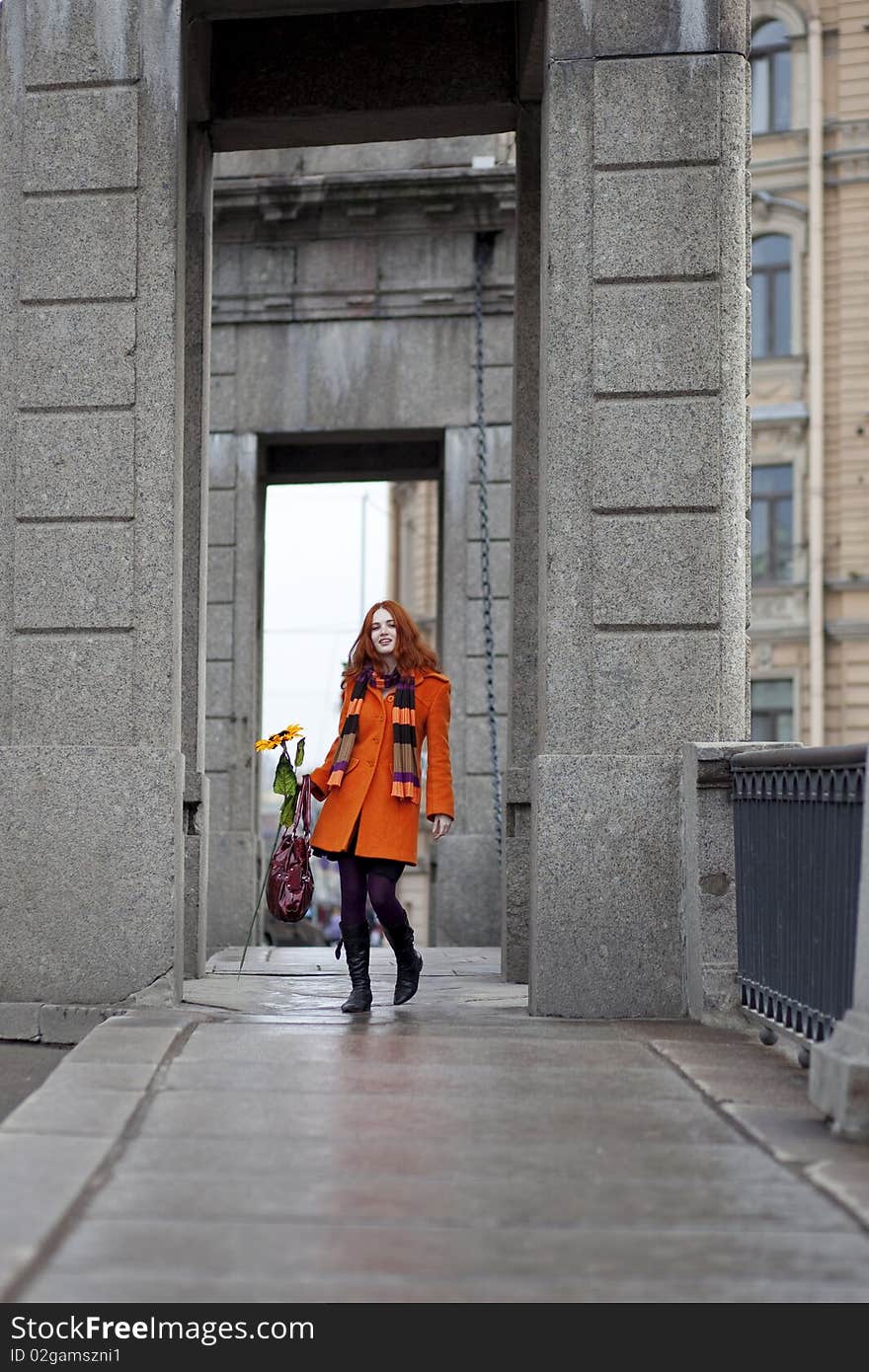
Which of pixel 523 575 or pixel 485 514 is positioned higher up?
pixel 485 514

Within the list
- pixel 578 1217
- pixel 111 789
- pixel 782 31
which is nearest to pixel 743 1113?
pixel 578 1217

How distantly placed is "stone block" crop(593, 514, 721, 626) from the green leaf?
6.05 ft

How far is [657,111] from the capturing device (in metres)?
8.10

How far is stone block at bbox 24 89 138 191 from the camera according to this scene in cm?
830

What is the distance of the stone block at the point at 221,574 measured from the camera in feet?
49.1

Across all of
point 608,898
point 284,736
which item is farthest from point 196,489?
point 608,898

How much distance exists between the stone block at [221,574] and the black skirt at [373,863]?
7.01m

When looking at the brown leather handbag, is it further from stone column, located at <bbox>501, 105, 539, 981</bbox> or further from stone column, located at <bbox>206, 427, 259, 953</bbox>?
stone column, located at <bbox>206, 427, 259, 953</bbox>

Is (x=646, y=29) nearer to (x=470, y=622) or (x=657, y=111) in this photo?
(x=657, y=111)

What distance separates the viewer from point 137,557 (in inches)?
321

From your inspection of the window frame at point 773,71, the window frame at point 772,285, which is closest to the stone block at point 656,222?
the window frame at point 772,285

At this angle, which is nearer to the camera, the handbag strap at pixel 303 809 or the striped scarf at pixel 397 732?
the striped scarf at pixel 397 732

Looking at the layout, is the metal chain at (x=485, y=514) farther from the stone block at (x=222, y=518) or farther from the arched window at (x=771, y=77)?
the arched window at (x=771, y=77)

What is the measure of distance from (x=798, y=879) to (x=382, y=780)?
7.81 ft
